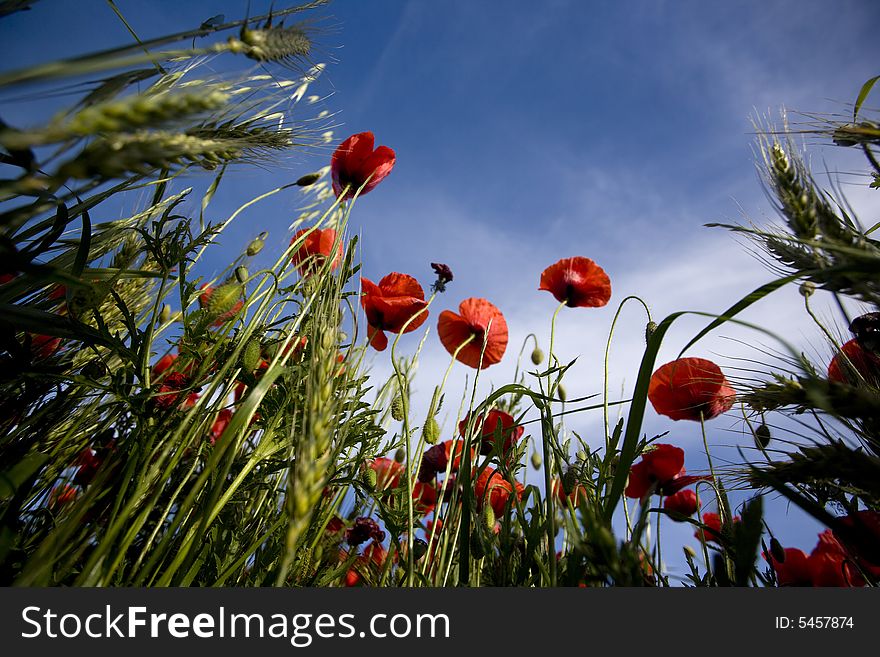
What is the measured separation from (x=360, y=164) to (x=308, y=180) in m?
0.15

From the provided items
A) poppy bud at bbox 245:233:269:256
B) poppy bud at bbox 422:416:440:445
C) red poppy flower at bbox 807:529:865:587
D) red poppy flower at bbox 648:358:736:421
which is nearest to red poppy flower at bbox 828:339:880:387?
red poppy flower at bbox 648:358:736:421

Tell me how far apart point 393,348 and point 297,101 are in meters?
0.58

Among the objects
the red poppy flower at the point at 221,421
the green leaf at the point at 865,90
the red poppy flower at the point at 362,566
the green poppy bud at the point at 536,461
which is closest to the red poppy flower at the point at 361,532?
the red poppy flower at the point at 362,566

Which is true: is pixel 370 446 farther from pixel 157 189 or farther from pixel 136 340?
pixel 157 189

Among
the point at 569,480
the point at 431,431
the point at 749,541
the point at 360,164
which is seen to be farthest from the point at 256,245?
the point at 749,541

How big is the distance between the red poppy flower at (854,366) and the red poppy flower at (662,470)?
487mm

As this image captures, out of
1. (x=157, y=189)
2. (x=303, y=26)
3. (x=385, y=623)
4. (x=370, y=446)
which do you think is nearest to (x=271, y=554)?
(x=370, y=446)

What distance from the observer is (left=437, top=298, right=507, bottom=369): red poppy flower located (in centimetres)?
152

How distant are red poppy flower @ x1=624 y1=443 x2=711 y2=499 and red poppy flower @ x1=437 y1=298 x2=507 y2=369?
54 cm

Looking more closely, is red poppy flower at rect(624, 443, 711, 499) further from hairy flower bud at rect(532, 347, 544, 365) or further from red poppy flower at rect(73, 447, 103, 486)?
red poppy flower at rect(73, 447, 103, 486)

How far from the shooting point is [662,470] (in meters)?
1.33

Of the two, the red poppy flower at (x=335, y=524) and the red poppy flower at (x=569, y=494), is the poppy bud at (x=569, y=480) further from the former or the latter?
the red poppy flower at (x=335, y=524)

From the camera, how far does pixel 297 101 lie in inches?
38.3

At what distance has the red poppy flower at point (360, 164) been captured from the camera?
4.36 ft
